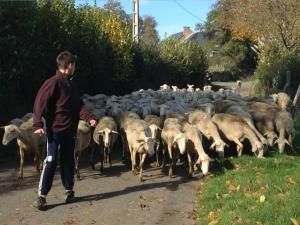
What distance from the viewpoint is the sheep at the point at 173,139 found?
11.0 m

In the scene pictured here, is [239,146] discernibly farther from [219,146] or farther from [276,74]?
[276,74]

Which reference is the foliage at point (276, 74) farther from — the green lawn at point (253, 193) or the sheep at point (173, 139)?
the sheep at point (173, 139)

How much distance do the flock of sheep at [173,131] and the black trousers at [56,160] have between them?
1964 millimetres

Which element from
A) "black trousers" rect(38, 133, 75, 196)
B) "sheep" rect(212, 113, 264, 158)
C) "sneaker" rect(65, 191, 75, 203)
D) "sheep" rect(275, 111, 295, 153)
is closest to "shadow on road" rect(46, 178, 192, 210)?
"sneaker" rect(65, 191, 75, 203)

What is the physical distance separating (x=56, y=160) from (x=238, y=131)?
18.1 ft

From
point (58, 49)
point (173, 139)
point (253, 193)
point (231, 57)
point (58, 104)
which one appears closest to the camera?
point (58, 104)

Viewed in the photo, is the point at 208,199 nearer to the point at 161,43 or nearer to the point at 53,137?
the point at 53,137

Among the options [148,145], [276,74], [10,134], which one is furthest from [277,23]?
[10,134]

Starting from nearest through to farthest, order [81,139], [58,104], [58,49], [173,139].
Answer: [58,104], [81,139], [173,139], [58,49]

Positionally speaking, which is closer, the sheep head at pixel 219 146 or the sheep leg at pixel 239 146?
the sheep head at pixel 219 146

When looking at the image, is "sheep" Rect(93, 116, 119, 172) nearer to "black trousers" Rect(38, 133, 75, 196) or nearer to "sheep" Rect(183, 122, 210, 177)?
"sheep" Rect(183, 122, 210, 177)

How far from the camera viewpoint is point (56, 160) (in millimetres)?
8461

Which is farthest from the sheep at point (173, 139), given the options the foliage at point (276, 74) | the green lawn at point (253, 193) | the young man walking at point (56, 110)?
the foliage at point (276, 74)

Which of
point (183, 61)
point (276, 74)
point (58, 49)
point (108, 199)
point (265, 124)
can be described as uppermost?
point (183, 61)
